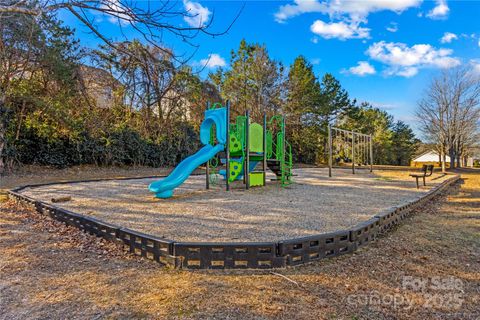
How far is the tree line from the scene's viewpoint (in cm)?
1083

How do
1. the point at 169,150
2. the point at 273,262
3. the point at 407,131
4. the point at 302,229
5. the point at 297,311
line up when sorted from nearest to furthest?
the point at 297,311
the point at 273,262
the point at 302,229
the point at 169,150
the point at 407,131

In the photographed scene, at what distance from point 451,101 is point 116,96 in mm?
23514

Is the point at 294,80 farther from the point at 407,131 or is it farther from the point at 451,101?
the point at 407,131

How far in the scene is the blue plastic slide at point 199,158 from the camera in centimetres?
649

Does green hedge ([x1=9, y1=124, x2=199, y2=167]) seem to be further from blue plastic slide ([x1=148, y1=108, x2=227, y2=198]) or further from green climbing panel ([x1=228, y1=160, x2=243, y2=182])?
green climbing panel ([x1=228, y1=160, x2=243, y2=182])

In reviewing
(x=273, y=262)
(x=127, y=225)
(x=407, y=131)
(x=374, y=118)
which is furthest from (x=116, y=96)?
(x=407, y=131)

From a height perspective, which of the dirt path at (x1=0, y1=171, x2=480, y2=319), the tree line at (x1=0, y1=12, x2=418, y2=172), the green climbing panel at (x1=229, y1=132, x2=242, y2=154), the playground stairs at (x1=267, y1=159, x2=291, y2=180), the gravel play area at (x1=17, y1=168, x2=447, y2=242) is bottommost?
the dirt path at (x1=0, y1=171, x2=480, y2=319)

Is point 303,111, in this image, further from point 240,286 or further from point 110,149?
point 240,286

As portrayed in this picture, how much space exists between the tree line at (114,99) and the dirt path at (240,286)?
223cm

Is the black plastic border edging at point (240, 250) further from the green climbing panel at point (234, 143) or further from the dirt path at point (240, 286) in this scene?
the green climbing panel at point (234, 143)

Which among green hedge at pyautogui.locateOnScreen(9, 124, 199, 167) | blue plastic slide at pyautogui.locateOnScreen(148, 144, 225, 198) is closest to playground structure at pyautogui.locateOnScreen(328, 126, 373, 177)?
blue plastic slide at pyautogui.locateOnScreen(148, 144, 225, 198)

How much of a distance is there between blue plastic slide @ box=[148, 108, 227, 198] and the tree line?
4.81 feet

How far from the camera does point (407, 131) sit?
137ft

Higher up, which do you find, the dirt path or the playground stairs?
the playground stairs
